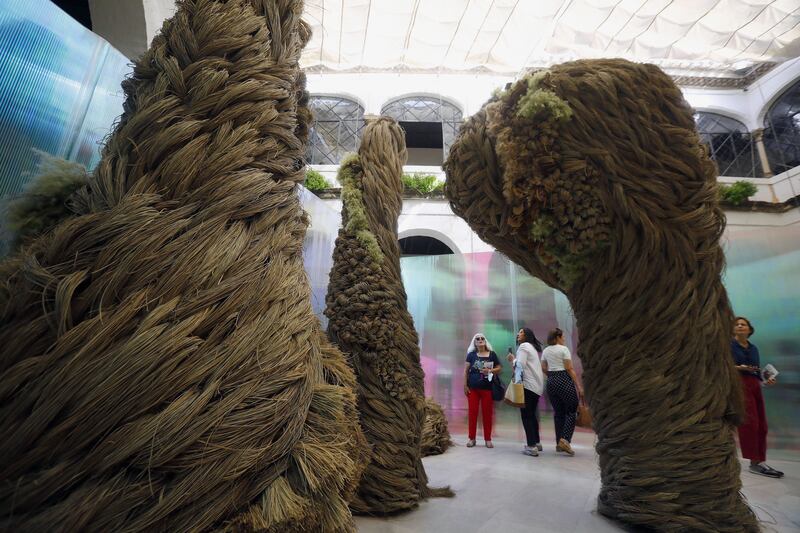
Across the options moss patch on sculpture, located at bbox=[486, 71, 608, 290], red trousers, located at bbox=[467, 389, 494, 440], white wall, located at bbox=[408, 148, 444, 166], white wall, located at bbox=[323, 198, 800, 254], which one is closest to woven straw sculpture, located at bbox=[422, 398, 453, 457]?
red trousers, located at bbox=[467, 389, 494, 440]

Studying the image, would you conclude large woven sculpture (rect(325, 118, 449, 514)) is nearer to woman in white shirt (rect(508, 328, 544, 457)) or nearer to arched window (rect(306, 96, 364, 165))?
woman in white shirt (rect(508, 328, 544, 457))

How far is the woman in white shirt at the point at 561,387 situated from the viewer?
7.26 ft

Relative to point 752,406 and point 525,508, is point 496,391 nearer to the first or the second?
point 752,406

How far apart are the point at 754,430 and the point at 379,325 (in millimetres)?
1631

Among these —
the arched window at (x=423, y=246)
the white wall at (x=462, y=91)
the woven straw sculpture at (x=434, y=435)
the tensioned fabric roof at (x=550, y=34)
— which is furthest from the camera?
the arched window at (x=423, y=246)

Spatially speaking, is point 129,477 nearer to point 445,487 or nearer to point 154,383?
point 154,383

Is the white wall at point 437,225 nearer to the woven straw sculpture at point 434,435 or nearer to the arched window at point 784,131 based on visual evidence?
the woven straw sculpture at point 434,435

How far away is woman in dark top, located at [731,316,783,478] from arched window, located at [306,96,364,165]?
5.75m

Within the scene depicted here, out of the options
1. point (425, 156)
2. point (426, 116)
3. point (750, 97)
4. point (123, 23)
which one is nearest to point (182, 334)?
point (123, 23)

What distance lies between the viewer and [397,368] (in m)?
0.81

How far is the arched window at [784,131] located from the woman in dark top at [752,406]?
6567 millimetres

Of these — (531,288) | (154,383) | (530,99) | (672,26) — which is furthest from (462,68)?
(154,383)

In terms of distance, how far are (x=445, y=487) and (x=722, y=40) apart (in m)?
9.01

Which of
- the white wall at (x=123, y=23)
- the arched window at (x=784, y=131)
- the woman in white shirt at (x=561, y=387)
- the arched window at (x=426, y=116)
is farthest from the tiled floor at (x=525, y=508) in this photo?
the arched window at (x=784, y=131)
